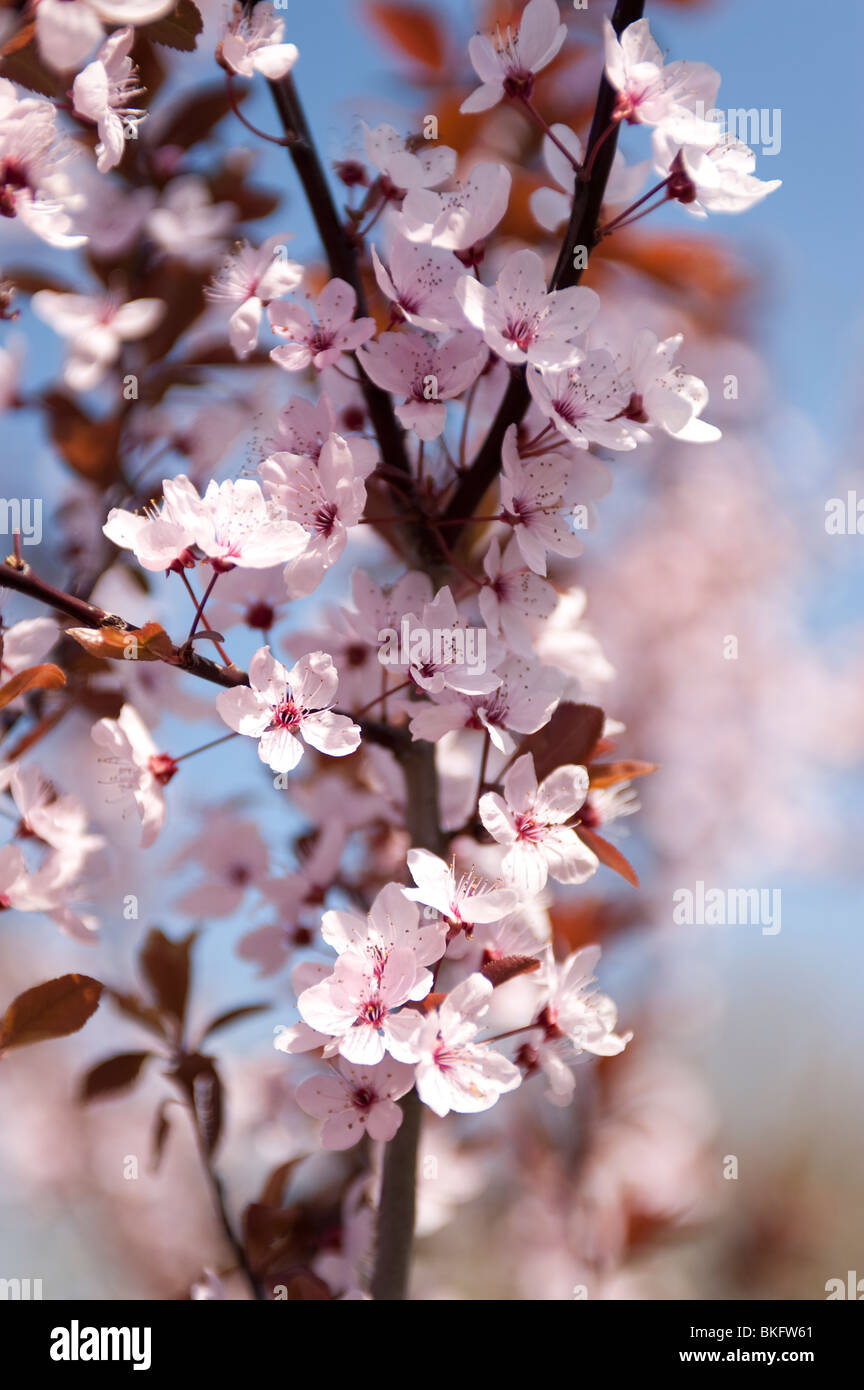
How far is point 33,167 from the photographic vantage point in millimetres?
709

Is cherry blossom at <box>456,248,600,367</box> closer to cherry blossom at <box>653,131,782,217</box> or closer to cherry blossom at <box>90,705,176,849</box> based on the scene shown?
cherry blossom at <box>653,131,782,217</box>

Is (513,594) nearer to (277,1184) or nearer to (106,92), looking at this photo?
(106,92)

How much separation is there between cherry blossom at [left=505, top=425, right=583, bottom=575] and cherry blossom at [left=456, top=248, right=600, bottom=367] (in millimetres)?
51

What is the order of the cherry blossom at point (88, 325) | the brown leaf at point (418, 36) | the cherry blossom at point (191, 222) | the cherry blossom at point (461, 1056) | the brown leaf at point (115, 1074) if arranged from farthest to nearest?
1. the brown leaf at point (418, 36)
2. the cherry blossom at point (191, 222)
3. the cherry blossom at point (88, 325)
4. the brown leaf at point (115, 1074)
5. the cherry blossom at point (461, 1056)

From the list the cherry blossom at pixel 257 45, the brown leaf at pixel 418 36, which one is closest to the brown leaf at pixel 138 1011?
the cherry blossom at pixel 257 45

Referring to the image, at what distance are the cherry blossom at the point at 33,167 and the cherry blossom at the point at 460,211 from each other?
0.27m

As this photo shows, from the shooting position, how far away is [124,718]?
0.70 m

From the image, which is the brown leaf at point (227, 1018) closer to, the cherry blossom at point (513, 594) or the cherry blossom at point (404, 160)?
the cherry blossom at point (513, 594)

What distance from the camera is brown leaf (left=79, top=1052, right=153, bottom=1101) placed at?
0.86 metres

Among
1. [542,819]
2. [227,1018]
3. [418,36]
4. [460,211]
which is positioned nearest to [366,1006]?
[542,819]

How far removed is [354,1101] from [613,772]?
0.29 metres

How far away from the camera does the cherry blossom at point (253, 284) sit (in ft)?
2.23

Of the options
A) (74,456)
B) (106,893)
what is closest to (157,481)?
(74,456)
